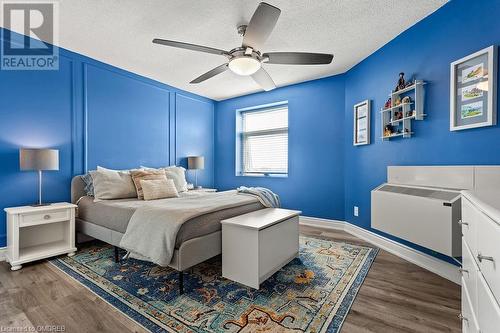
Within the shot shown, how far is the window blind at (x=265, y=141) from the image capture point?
457cm

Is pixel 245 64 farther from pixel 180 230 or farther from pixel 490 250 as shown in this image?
pixel 490 250

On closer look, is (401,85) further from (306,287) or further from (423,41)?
(306,287)

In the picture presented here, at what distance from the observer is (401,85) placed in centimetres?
262

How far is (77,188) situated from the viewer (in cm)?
302

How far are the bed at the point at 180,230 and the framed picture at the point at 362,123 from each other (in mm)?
1844

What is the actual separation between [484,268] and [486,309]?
13cm

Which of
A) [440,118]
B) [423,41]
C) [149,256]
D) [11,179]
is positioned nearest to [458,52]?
[423,41]

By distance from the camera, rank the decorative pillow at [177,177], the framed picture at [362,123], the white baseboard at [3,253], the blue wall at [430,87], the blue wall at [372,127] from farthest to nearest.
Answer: the decorative pillow at [177,177]
the framed picture at [362,123]
the white baseboard at [3,253]
the blue wall at [372,127]
the blue wall at [430,87]

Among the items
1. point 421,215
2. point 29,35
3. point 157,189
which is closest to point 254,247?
point 421,215

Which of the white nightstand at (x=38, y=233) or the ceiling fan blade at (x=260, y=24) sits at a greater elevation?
the ceiling fan blade at (x=260, y=24)

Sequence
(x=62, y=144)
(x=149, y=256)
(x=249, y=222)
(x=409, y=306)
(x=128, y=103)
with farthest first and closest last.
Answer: (x=128, y=103)
(x=62, y=144)
(x=249, y=222)
(x=149, y=256)
(x=409, y=306)

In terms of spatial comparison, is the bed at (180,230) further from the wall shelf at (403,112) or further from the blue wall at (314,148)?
the wall shelf at (403,112)

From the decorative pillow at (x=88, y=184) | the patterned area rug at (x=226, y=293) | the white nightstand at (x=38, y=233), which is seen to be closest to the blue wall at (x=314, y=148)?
the patterned area rug at (x=226, y=293)

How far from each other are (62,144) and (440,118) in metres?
4.45
